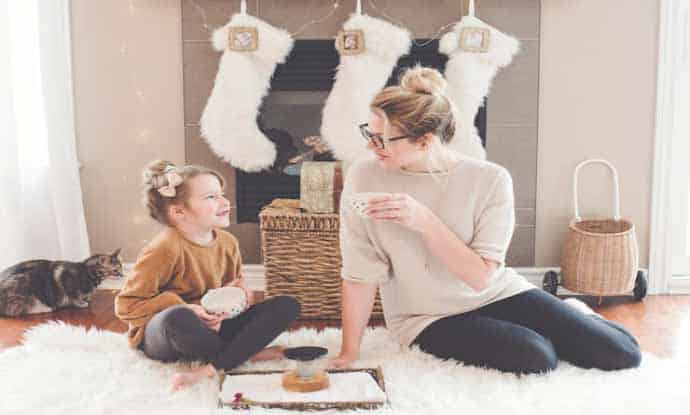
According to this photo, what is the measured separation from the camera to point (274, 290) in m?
2.92

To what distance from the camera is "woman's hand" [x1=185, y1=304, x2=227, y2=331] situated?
212 cm

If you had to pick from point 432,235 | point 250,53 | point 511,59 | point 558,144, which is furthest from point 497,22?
point 432,235

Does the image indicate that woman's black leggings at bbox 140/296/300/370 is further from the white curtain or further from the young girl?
the white curtain

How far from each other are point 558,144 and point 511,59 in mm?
404

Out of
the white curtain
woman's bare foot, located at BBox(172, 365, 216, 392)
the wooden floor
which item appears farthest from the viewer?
the white curtain

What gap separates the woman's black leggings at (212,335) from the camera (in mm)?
2092

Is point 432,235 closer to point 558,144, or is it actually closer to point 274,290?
point 274,290

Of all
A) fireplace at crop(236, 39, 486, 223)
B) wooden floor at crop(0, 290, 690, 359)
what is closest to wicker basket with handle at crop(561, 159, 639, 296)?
wooden floor at crop(0, 290, 690, 359)

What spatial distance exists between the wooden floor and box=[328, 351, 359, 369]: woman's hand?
1.98 ft

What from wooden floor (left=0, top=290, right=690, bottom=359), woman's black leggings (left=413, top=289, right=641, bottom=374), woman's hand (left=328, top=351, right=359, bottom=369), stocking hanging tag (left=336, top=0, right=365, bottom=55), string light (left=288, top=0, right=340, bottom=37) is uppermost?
string light (left=288, top=0, right=340, bottom=37)

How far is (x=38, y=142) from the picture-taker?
3283 mm

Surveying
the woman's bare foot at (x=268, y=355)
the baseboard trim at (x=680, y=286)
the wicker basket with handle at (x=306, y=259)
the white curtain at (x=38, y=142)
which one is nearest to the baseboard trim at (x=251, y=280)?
the white curtain at (x=38, y=142)

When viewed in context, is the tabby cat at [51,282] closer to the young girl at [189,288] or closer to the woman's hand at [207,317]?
the young girl at [189,288]

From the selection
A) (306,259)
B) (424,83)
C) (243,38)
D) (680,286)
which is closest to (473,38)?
(243,38)
